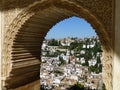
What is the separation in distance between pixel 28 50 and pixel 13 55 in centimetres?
53

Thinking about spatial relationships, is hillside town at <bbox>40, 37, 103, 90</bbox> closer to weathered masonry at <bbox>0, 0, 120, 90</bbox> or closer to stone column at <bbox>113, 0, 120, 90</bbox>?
weathered masonry at <bbox>0, 0, 120, 90</bbox>

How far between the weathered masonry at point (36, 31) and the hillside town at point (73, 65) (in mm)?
7763

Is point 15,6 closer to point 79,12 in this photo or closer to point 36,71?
point 79,12

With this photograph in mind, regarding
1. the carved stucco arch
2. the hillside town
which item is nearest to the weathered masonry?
the carved stucco arch

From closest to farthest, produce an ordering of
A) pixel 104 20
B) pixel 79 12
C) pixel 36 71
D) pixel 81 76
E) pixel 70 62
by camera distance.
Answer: pixel 104 20 → pixel 79 12 → pixel 36 71 → pixel 81 76 → pixel 70 62

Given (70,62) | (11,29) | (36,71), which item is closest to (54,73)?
(70,62)

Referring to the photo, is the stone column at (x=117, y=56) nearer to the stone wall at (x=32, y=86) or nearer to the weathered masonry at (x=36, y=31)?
the weathered masonry at (x=36, y=31)

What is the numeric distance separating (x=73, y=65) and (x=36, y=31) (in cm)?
1415

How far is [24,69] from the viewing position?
Result: 17.0 ft

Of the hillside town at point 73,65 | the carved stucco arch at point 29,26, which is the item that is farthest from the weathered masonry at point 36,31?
the hillside town at point 73,65

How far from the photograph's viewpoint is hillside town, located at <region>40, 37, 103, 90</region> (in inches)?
584

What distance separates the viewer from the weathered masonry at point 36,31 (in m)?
3.79

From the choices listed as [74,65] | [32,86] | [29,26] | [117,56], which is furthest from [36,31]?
[74,65]

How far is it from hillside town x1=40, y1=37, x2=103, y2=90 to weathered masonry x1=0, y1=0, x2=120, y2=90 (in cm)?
776
